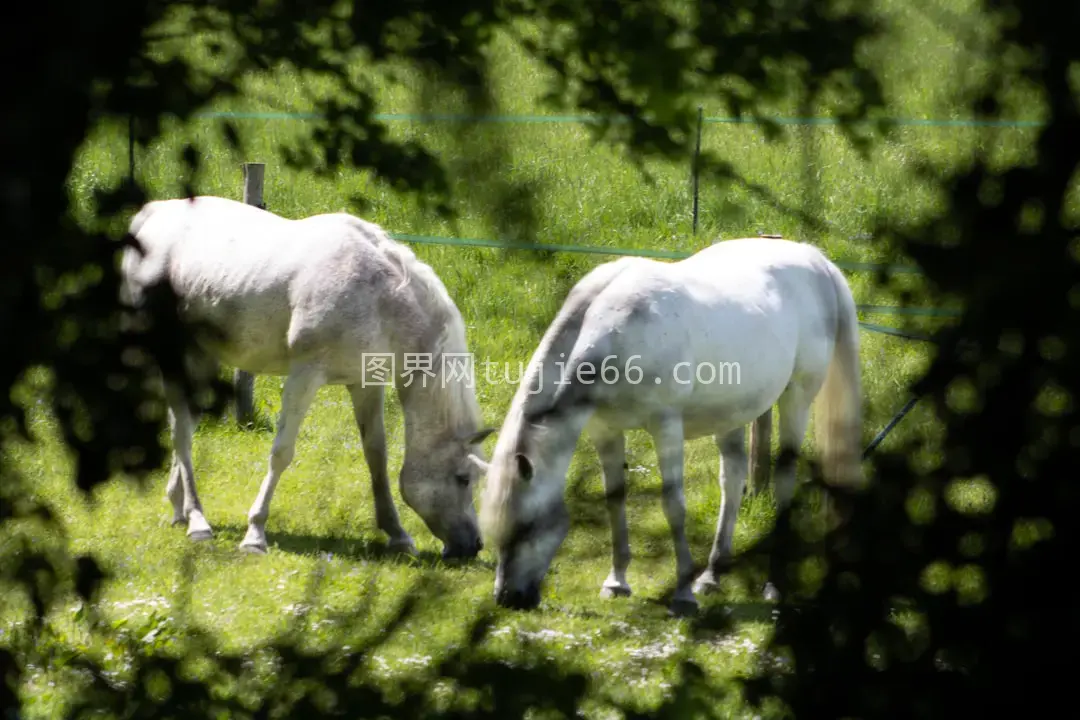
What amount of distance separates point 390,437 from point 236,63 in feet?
23.0

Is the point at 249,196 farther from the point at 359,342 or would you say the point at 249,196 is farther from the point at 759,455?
the point at 759,455

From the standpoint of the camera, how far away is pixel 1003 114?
188 centimetres

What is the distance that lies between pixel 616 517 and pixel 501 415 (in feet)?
9.82

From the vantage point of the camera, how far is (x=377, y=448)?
744 centimetres

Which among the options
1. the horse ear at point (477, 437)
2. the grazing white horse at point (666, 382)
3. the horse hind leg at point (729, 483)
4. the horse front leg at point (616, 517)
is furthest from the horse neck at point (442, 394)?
the horse hind leg at point (729, 483)

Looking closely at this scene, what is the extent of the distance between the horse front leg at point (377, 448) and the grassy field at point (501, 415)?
0.15 m

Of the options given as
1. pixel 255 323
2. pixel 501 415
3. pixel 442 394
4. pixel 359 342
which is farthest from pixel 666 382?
pixel 501 415

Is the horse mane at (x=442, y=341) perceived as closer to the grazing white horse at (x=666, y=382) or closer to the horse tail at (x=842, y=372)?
the grazing white horse at (x=666, y=382)

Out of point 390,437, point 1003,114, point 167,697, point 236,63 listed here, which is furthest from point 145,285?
point 390,437

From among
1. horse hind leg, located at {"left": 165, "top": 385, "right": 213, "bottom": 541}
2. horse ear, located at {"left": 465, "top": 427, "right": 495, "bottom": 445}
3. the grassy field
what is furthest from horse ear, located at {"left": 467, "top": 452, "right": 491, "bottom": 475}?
horse hind leg, located at {"left": 165, "top": 385, "right": 213, "bottom": 541}

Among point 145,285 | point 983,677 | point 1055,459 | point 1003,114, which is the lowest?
point 983,677

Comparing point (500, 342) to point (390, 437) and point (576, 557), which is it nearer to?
point (390, 437)

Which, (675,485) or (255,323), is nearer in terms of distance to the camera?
(675,485)

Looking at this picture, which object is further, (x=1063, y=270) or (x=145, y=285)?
(x=145, y=285)
